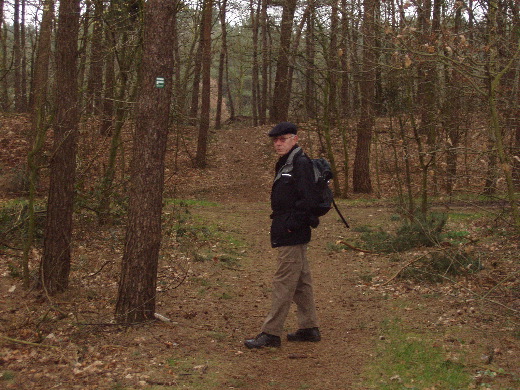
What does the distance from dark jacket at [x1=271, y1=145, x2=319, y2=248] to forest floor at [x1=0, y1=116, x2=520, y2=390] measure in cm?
125

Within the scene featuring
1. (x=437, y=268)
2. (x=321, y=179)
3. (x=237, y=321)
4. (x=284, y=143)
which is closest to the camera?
(x=321, y=179)

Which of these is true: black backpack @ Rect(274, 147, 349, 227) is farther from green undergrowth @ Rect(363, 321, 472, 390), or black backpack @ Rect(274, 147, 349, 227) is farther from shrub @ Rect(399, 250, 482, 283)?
shrub @ Rect(399, 250, 482, 283)

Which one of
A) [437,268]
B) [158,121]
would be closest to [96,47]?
[158,121]

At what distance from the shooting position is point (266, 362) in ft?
19.4

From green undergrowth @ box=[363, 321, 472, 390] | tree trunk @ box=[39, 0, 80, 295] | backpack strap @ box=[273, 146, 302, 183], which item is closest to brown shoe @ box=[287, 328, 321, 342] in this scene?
green undergrowth @ box=[363, 321, 472, 390]

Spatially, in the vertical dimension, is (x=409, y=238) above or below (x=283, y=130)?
below

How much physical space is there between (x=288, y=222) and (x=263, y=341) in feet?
4.32

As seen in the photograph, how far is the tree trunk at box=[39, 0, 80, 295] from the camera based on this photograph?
7504 millimetres

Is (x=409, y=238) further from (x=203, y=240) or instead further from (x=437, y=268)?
(x=203, y=240)

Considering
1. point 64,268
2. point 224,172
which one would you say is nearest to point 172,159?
point 224,172

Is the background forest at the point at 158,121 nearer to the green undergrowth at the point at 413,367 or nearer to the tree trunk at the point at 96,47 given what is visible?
the tree trunk at the point at 96,47

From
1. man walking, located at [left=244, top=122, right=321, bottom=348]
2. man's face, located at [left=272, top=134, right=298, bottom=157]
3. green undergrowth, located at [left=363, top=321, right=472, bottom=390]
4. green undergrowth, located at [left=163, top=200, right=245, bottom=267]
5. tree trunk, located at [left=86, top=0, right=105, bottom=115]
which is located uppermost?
tree trunk, located at [left=86, top=0, right=105, bottom=115]

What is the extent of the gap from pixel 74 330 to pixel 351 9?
817 cm

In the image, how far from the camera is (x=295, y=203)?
20.2 feet
